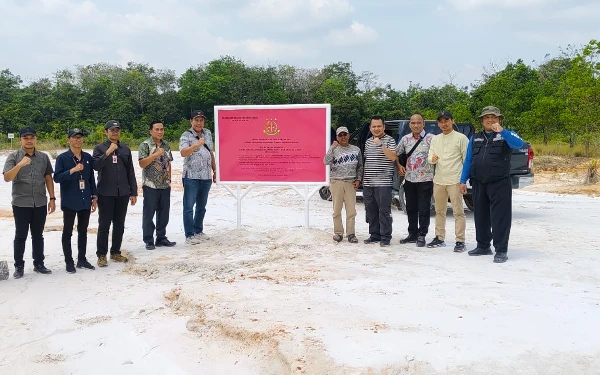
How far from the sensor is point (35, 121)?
40.6m

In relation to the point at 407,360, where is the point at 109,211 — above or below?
above

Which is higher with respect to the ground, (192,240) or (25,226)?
(25,226)

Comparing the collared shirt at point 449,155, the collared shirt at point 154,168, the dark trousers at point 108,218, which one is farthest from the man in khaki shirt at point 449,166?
the dark trousers at point 108,218

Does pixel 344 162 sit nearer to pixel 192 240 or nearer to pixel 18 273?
pixel 192 240

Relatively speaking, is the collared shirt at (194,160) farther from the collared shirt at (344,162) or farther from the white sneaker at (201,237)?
the collared shirt at (344,162)

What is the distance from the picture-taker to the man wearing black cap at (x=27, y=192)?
5664 mm

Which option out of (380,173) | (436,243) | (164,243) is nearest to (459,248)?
(436,243)

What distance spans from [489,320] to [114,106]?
43002 mm

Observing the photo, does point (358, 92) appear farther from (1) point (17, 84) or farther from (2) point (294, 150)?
(2) point (294, 150)

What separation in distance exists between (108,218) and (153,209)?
75 cm

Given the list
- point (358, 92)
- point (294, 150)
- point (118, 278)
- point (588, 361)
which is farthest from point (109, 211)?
point (358, 92)

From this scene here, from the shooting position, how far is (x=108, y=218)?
6.37 meters

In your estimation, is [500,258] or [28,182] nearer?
[28,182]

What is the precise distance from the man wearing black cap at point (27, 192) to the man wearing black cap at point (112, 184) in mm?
614
